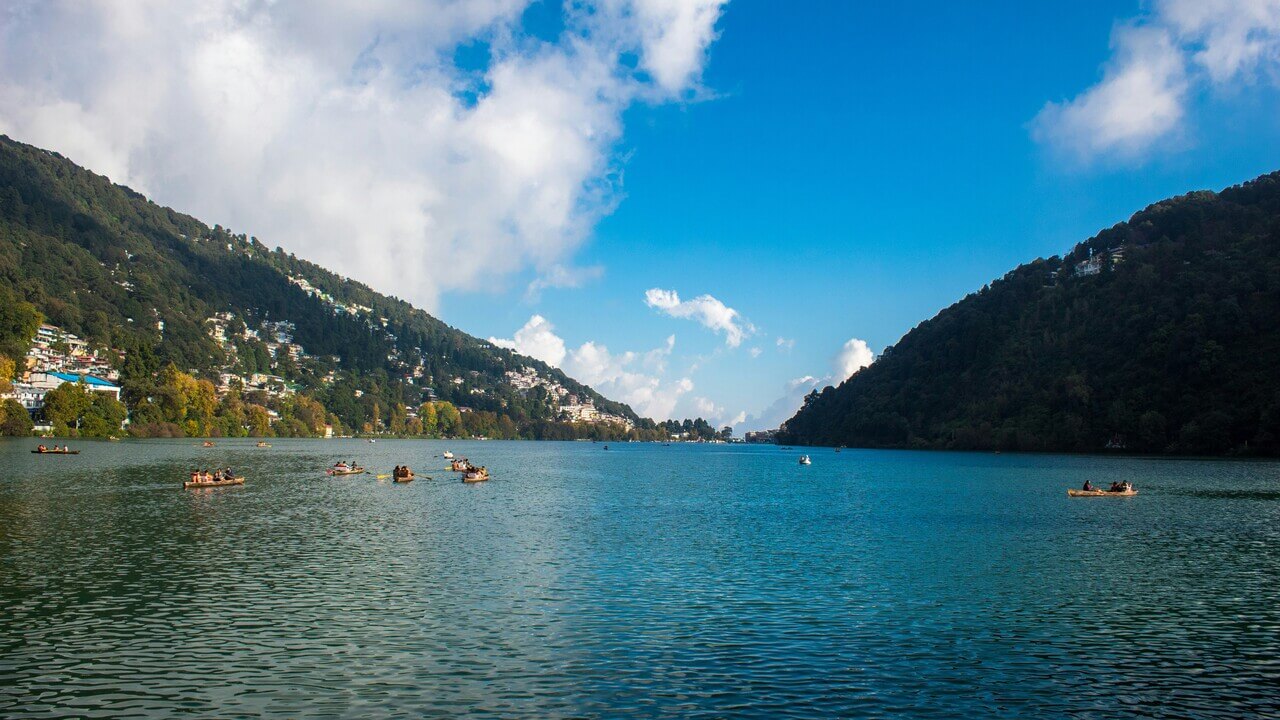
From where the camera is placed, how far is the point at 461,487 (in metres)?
78.2

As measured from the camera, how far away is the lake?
1714cm

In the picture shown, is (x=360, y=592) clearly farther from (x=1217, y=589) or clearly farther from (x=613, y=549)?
(x=1217, y=589)

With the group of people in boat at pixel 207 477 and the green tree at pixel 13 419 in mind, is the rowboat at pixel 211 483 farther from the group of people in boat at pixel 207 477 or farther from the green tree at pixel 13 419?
the green tree at pixel 13 419

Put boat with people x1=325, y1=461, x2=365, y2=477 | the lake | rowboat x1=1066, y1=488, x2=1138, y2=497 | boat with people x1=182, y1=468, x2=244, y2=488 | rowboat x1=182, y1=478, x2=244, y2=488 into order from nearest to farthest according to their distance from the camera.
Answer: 1. the lake
2. rowboat x1=182, y1=478, x2=244, y2=488
3. boat with people x1=182, y1=468, x2=244, y2=488
4. rowboat x1=1066, y1=488, x2=1138, y2=497
5. boat with people x1=325, y1=461, x2=365, y2=477

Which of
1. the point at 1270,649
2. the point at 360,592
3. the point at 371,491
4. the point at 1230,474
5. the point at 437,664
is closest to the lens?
the point at 437,664

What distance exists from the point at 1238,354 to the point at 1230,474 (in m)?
55.9

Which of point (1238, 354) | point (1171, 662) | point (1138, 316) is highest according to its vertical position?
point (1138, 316)

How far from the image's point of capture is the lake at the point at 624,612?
1714cm

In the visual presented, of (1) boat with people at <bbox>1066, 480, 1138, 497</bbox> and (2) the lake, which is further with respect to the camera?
(1) boat with people at <bbox>1066, 480, 1138, 497</bbox>

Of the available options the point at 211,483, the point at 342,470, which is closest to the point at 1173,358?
the point at 342,470

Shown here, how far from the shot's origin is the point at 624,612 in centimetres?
2503

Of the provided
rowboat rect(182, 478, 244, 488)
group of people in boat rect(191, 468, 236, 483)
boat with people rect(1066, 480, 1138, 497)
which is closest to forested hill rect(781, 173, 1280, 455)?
boat with people rect(1066, 480, 1138, 497)

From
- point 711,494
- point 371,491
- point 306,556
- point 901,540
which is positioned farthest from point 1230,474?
point 306,556

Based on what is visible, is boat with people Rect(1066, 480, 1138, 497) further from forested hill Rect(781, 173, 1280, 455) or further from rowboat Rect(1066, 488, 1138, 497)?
forested hill Rect(781, 173, 1280, 455)
